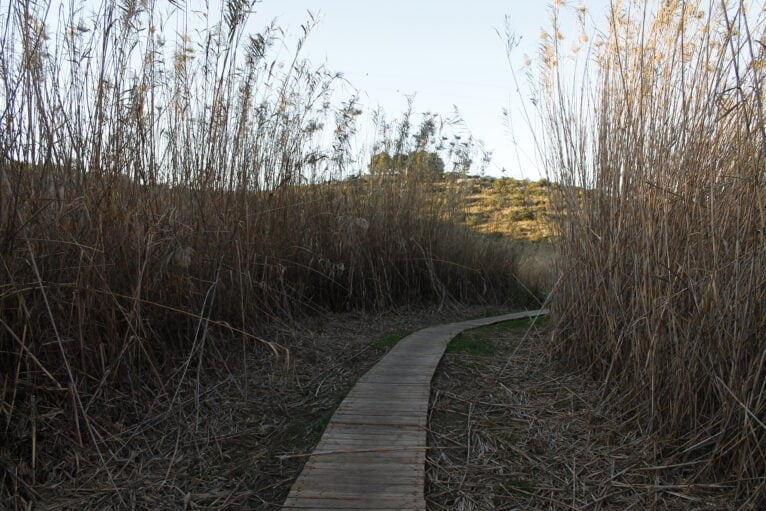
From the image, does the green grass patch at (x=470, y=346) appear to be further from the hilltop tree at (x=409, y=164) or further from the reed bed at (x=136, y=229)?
the hilltop tree at (x=409, y=164)

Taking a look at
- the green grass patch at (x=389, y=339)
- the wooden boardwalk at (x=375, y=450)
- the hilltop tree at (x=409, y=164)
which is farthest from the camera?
the hilltop tree at (x=409, y=164)

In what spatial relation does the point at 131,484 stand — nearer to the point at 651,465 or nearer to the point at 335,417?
the point at 335,417

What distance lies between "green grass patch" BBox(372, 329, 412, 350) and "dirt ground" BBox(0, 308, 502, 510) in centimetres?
61

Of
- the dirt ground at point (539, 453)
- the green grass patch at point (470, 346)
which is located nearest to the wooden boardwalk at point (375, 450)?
the dirt ground at point (539, 453)

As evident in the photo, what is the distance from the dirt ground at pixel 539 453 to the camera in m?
1.90

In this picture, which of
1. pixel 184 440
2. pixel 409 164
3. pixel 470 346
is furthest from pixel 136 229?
pixel 409 164

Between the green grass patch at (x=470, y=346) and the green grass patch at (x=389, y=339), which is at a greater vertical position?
the green grass patch at (x=470, y=346)

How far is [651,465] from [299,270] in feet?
9.19

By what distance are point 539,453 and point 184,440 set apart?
138 centimetres

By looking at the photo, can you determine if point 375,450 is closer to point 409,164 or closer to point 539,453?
point 539,453

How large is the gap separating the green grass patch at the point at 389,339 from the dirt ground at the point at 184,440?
0.61m

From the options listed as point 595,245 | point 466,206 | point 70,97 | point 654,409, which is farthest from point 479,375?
point 466,206

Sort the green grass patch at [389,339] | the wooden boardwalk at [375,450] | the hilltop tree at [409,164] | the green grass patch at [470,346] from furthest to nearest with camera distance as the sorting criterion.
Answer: the hilltop tree at [409,164], the green grass patch at [389,339], the green grass patch at [470,346], the wooden boardwalk at [375,450]

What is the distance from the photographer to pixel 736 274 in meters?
1.88
